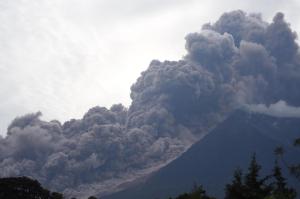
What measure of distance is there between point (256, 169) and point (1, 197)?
32.2 metres

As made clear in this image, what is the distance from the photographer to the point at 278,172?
38969 millimetres

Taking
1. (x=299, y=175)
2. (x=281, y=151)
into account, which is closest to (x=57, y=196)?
(x=281, y=151)

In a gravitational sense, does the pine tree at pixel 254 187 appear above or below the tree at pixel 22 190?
below

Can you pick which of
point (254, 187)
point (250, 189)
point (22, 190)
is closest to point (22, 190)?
point (22, 190)

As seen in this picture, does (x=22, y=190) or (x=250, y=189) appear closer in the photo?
(x=250, y=189)

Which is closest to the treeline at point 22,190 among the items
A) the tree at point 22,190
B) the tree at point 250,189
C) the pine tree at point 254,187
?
the tree at point 22,190

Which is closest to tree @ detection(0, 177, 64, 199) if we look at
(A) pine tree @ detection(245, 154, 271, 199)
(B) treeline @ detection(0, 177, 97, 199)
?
(B) treeline @ detection(0, 177, 97, 199)

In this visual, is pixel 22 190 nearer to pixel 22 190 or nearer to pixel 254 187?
pixel 22 190

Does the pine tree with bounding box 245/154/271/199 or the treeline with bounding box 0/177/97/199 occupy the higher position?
the treeline with bounding box 0/177/97/199

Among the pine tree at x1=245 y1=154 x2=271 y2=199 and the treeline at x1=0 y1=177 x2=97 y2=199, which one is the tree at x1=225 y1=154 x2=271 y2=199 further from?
the treeline at x1=0 y1=177 x2=97 y2=199

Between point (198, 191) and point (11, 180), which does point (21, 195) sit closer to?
point (11, 180)

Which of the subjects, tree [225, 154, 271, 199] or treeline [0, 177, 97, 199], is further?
treeline [0, 177, 97, 199]

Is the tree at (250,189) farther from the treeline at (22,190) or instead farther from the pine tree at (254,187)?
the treeline at (22,190)

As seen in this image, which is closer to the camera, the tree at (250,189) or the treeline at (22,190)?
the tree at (250,189)
